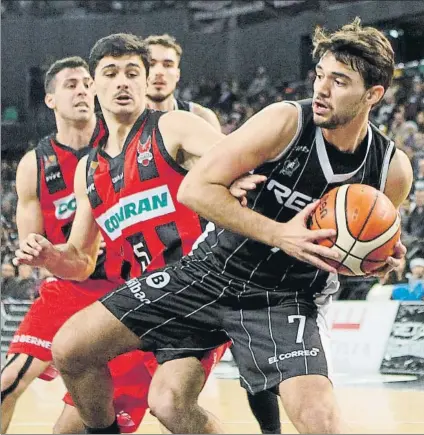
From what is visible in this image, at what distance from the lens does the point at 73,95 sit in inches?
197

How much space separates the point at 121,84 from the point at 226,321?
4.55ft

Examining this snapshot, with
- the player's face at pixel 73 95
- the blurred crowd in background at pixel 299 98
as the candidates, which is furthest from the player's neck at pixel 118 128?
the blurred crowd in background at pixel 299 98

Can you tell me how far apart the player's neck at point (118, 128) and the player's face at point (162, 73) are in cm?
109

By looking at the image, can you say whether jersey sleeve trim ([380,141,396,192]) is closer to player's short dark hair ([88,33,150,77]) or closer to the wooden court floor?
player's short dark hair ([88,33,150,77])

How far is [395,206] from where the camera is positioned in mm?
3281

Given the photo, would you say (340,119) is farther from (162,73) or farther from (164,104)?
(162,73)

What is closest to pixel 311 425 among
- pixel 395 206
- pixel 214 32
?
pixel 395 206

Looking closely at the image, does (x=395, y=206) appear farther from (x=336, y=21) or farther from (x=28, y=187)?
(x=336, y=21)

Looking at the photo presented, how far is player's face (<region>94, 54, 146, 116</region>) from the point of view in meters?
4.03

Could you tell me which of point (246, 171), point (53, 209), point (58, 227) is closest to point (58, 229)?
point (58, 227)

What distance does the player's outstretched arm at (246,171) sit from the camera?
2.95 meters

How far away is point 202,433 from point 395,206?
118 centimetres

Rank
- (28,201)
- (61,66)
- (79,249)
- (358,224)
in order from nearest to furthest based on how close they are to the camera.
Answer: (358,224), (79,249), (28,201), (61,66)

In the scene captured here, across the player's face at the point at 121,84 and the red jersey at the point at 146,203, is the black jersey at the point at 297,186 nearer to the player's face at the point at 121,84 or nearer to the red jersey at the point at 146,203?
the red jersey at the point at 146,203
